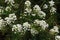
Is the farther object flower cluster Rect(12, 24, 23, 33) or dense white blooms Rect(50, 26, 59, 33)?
dense white blooms Rect(50, 26, 59, 33)

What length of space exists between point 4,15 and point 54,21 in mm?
779

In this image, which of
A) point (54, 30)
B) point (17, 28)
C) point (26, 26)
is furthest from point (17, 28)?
point (54, 30)

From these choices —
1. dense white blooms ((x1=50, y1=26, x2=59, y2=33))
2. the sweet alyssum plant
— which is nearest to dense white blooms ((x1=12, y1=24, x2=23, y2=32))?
the sweet alyssum plant

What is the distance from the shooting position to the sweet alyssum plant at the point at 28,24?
10.1 feet

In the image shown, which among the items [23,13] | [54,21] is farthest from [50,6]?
[23,13]

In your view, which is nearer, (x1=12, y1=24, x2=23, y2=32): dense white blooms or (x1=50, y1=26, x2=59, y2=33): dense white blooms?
(x1=12, y1=24, x2=23, y2=32): dense white blooms

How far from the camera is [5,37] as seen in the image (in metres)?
3.47

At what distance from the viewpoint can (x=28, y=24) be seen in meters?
3.10

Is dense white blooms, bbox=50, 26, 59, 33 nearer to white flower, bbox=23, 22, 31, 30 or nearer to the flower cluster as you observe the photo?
white flower, bbox=23, 22, 31, 30

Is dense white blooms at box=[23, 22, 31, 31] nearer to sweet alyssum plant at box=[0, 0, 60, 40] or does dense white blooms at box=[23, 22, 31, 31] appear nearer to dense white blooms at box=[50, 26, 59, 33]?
sweet alyssum plant at box=[0, 0, 60, 40]

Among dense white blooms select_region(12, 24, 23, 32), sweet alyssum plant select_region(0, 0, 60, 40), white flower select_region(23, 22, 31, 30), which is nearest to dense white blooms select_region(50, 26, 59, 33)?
sweet alyssum plant select_region(0, 0, 60, 40)

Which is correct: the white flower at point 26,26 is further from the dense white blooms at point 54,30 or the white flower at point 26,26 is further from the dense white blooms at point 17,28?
the dense white blooms at point 54,30

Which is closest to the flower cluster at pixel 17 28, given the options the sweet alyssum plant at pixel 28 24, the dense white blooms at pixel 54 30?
the sweet alyssum plant at pixel 28 24

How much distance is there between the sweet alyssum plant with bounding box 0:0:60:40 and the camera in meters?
3.07
